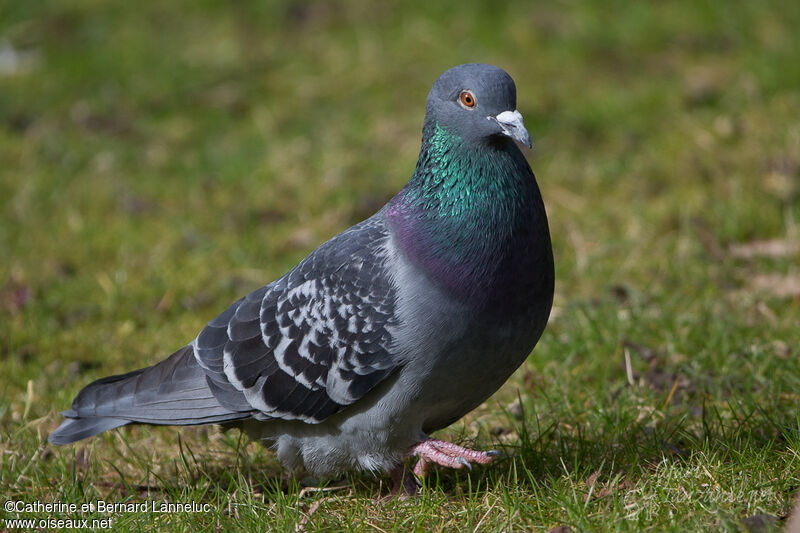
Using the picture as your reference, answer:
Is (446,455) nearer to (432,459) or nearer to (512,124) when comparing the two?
(432,459)

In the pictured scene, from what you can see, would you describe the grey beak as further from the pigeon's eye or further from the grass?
the grass

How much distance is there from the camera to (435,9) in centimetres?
888

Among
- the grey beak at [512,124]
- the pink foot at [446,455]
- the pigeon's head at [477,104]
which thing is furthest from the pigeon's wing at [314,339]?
the grey beak at [512,124]

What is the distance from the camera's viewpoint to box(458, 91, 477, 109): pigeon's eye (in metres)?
3.41

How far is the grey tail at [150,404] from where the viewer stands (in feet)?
12.2

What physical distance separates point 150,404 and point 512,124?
5.88 feet

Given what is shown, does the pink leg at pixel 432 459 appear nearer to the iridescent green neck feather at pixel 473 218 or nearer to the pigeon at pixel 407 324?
the pigeon at pixel 407 324

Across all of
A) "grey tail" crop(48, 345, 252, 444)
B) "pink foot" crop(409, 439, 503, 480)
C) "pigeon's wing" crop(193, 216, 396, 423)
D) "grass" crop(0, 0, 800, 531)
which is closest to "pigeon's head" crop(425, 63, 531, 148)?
"pigeon's wing" crop(193, 216, 396, 423)

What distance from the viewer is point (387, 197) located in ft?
22.4

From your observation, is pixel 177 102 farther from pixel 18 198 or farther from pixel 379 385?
pixel 379 385

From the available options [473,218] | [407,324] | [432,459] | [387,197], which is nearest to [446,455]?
[432,459]

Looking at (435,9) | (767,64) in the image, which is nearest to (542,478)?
(767,64)

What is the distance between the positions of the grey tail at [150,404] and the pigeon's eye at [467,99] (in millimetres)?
1445

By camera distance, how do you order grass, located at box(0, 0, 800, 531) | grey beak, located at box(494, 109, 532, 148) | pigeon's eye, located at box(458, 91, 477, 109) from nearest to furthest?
1. grey beak, located at box(494, 109, 532, 148)
2. pigeon's eye, located at box(458, 91, 477, 109)
3. grass, located at box(0, 0, 800, 531)
